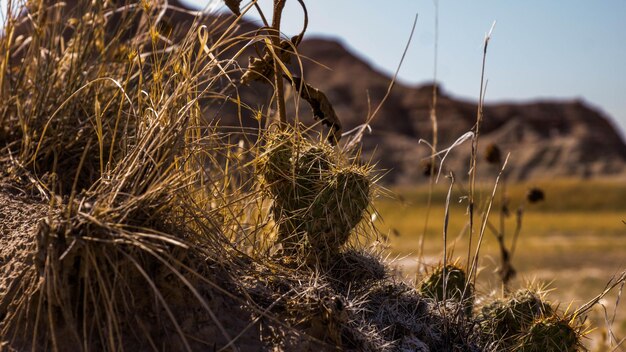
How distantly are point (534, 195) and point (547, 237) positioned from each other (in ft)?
101

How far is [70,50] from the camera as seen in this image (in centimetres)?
284

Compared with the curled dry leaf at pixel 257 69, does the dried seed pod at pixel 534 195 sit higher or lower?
lower

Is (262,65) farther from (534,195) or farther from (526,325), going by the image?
(534,195)

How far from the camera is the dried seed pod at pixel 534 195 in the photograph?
4.01 metres

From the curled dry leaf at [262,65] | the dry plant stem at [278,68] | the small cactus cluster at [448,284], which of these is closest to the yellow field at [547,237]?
the small cactus cluster at [448,284]

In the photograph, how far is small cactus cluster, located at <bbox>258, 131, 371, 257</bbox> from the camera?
1.92m

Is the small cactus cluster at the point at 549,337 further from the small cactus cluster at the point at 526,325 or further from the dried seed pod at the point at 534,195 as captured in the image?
the dried seed pod at the point at 534,195

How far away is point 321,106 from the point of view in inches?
84.0

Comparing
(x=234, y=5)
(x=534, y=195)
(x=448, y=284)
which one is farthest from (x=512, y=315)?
(x=534, y=195)

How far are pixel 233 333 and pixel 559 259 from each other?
2176 centimetres

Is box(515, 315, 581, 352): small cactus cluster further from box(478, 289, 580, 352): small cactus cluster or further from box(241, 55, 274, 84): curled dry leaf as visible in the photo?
box(241, 55, 274, 84): curled dry leaf

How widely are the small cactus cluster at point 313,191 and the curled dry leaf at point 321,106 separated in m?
0.17

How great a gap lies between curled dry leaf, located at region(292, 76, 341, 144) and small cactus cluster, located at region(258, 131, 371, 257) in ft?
0.55

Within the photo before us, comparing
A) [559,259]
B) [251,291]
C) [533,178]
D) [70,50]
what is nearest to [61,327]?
[251,291]
